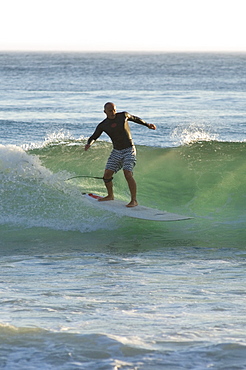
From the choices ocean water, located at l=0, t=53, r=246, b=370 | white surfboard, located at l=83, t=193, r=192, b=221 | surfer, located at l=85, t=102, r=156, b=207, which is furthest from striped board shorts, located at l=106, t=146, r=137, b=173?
ocean water, located at l=0, t=53, r=246, b=370

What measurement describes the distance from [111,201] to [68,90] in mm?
34424

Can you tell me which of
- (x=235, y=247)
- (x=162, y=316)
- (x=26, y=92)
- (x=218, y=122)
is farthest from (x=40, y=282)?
(x=26, y=92)

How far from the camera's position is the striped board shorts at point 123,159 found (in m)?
8.58

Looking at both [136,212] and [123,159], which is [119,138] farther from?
[136,212]

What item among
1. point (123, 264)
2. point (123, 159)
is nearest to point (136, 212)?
point (123, 159)

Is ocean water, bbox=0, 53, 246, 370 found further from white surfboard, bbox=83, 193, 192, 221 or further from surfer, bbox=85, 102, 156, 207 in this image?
surfer, bbox=85, 102, 156, 207

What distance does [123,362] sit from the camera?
3.80 metres

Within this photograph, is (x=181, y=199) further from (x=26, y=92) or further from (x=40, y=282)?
(x=26, y=92)

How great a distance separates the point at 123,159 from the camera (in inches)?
340

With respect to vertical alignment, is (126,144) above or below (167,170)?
above

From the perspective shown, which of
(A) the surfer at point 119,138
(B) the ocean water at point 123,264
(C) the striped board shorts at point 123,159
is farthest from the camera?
(C) the striped board shorts at point 123,159

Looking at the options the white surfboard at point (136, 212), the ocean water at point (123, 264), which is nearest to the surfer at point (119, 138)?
the white surfboard at point (136, 212)

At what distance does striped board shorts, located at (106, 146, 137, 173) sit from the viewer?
8578 mm

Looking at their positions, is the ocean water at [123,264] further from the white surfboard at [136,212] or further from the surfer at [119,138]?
the surfer at [119,138]
